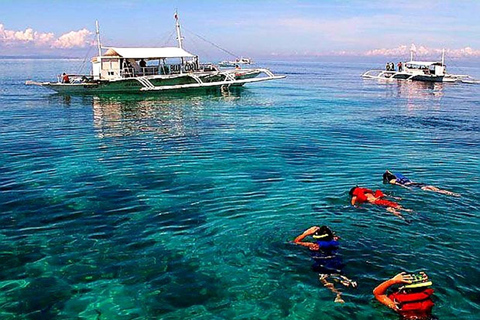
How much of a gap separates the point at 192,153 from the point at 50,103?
37.2m

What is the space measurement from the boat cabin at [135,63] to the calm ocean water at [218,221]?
29.5 metres

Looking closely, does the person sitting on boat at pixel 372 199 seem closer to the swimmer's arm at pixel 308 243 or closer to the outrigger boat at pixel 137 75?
the swimmer's arm at pixel 308 243

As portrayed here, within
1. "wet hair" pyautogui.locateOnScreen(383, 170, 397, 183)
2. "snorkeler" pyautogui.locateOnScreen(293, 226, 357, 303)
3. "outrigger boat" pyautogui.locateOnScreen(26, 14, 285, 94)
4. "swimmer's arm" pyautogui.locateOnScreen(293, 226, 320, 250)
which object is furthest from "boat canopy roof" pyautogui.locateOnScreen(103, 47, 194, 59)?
"snorkeler" pyautogui.locateOnScreen(293, 226, 357, 303)

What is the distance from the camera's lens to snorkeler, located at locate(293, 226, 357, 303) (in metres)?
12.8

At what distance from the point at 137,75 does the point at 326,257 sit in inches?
2315

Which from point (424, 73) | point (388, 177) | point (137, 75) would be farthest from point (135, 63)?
point (424, 73)

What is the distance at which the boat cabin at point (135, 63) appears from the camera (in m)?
65.4

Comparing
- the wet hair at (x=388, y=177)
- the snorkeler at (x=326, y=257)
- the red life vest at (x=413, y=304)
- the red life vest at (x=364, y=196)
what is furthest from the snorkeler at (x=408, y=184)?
the red life vest at (x=413, y=304)

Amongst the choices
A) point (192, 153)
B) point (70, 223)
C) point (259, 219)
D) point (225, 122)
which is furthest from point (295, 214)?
point (225, 122)

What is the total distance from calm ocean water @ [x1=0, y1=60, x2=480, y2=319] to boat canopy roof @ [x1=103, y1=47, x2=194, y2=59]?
2996 cm

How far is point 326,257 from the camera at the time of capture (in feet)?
45.1

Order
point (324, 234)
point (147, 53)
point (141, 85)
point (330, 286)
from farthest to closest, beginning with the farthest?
point (147, 53) < point (141, 85) < point (324, 234) < point (330, 286)

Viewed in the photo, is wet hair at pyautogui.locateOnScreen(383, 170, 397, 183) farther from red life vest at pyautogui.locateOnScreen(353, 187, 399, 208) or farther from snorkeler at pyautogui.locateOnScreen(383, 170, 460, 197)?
red life vest at pyautogui.locateOnScreen(353, 187, 399, 208)

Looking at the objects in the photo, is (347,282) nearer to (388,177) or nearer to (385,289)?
(385,289)
